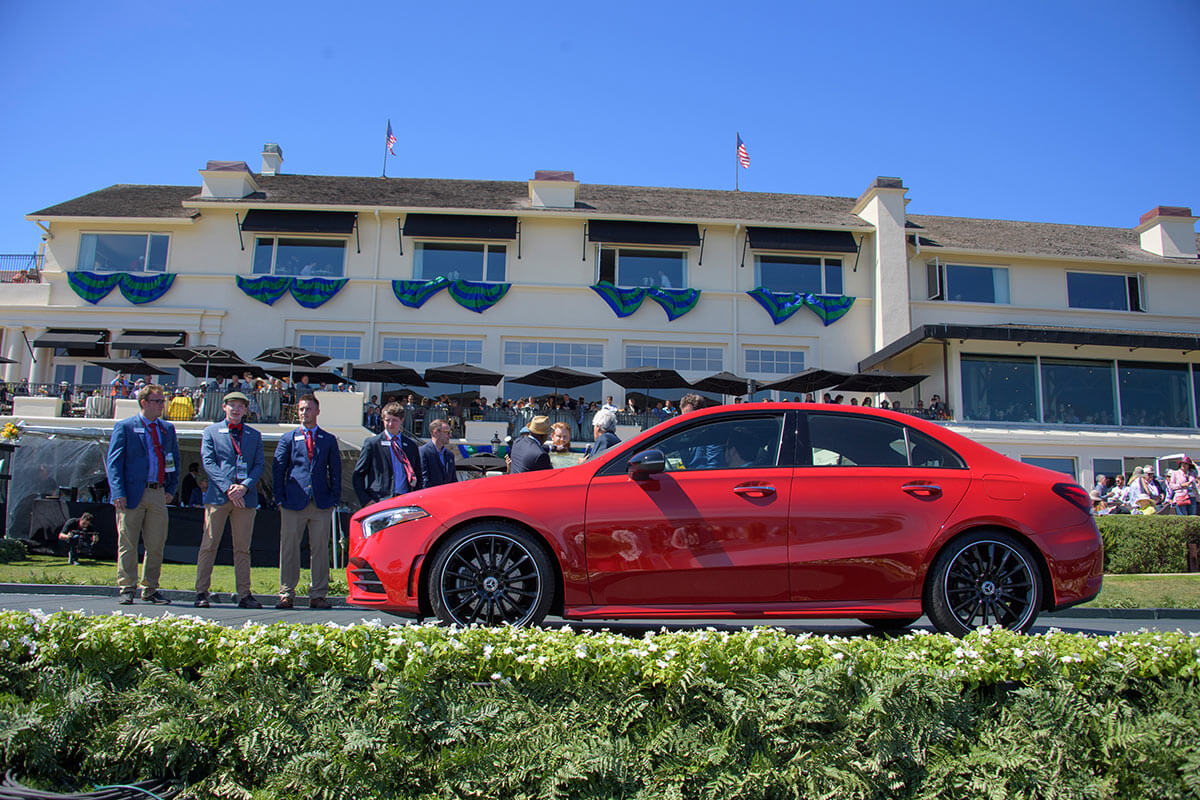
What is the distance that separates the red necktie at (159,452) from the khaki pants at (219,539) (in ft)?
1.68

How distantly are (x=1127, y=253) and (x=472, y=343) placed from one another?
23.6m

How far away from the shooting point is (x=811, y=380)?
76.9 feet

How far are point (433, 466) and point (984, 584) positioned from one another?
5.65m

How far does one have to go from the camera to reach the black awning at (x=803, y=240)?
2702 cm

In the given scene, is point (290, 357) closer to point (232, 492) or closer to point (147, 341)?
point (147, 341)

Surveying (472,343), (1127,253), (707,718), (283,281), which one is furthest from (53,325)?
(1127,253)

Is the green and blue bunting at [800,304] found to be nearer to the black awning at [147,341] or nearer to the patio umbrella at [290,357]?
the patio umbrella at [290,357]

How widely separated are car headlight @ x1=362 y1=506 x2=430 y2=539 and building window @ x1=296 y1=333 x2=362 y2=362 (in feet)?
70.6

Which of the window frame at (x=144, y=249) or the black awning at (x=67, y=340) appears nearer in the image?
the black awning at (x=67, y=340)

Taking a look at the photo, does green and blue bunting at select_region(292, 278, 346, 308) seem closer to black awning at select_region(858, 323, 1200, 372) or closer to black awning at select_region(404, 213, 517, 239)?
black awning at select_region(404, 213, 517, 239)

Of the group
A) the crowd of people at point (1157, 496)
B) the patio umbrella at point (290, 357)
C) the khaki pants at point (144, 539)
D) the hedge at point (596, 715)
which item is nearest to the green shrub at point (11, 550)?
the khaki pants at point (144, 539)

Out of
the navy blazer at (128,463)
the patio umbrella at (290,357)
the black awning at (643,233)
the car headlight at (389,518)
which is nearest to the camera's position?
the car headlight at (389,518)

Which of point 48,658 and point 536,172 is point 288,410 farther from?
point 48,658

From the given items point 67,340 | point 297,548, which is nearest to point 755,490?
point 297,548
